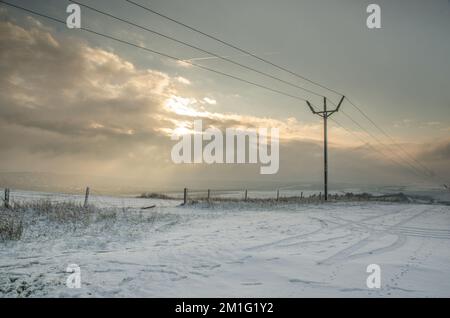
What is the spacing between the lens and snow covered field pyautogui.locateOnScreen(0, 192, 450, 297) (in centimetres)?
471

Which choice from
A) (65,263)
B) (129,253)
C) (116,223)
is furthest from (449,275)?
(116,223)

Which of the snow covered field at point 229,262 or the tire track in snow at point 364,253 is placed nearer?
the snow covered field at point 229,262

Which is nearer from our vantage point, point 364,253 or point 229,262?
point 229,262

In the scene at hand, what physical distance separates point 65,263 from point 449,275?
7910mm

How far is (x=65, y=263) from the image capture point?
6230mm

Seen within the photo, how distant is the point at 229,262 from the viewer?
6340 millimetres

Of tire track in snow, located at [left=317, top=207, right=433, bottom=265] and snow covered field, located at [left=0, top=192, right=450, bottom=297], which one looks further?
tire track in snow, located at [left=317, top=207, right=433, bottom=265]

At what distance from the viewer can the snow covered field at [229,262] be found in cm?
471
